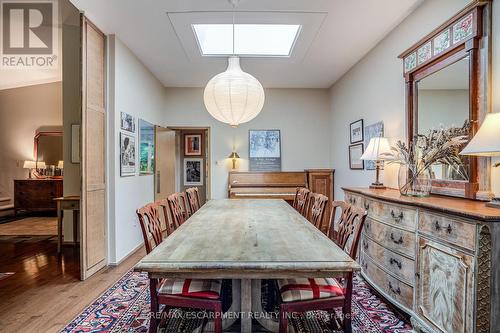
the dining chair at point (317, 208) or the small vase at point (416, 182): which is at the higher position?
the small vase at point (416, 182)

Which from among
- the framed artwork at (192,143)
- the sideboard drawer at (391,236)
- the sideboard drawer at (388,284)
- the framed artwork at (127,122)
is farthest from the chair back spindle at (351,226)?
the framed artwork at (192,143)

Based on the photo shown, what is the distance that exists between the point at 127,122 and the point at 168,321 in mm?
2674

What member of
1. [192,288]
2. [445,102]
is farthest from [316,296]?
[445,102]

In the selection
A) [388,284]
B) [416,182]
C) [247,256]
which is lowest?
[388,284]

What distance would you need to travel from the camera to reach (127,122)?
3.93m

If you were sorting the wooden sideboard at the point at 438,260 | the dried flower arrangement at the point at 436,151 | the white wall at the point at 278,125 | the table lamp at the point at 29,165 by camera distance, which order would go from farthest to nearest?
1. the table lamp at the point at 29,165
2. the white wall at the point at 278,125
3. the dried flower arrangement at the point at 436,151
4. the wooden sideboard at the point at 438,260

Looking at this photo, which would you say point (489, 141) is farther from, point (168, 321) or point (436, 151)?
point (168, 321)

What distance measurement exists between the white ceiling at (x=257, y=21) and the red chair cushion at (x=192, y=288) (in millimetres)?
2505

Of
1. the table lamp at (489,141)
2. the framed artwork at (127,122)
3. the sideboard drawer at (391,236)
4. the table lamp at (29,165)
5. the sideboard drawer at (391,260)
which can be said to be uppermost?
the framed artwork at (127,122)

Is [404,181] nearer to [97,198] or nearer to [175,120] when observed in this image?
[97,198]

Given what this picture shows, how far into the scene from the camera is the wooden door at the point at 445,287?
1.54 meters

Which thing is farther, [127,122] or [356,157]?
[356,157]

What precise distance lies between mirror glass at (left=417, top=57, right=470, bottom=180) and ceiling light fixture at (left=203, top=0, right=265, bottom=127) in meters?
1.54

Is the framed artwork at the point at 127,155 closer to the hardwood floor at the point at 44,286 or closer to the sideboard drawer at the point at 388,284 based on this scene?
the hardwood floor at the point at 44,286
